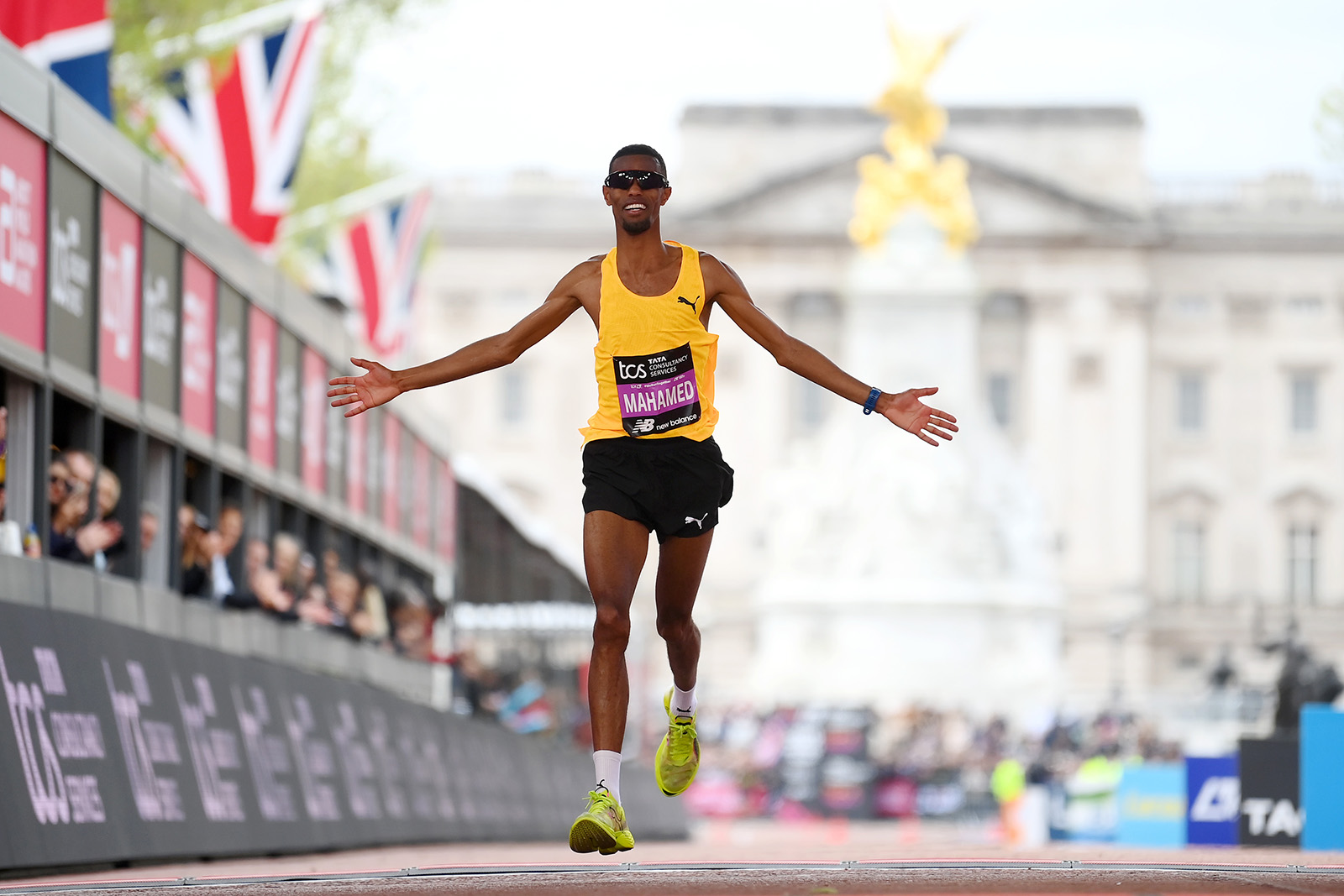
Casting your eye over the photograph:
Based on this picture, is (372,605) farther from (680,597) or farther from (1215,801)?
(680,597)

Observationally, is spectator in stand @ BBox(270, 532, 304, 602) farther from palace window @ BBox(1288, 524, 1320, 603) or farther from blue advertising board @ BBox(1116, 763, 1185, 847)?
palace window @ BBox(1288, 524, 1320, 603)

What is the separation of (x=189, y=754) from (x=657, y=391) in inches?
182

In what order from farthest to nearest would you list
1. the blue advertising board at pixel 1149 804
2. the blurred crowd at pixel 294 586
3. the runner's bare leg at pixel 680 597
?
1. the blue advertising board at pixel 1149 804
2. the blurred crowd at pixel 294 586
3. the runner's bare leg at pixel 680 597

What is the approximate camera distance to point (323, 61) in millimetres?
30781

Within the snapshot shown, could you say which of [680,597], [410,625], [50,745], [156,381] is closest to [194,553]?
[156,381]

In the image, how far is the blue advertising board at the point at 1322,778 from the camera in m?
18.6

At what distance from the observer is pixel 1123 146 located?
95.4 metres

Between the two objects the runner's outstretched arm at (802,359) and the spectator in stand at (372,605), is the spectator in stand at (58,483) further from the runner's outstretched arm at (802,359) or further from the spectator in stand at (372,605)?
the spectator in stand at (372,605)

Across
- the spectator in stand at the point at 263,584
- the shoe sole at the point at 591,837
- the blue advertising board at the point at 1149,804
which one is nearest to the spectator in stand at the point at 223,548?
the spectator in stand at the point at 263,584

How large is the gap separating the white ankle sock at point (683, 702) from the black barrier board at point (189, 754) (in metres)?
2.55

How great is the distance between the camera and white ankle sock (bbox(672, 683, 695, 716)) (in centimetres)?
915

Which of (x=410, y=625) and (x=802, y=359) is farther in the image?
(x=410, y=625)

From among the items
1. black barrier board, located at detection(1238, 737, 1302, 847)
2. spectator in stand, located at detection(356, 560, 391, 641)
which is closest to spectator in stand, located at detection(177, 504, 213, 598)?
spectator in stand, located at detection(356, 560, 391, 641)

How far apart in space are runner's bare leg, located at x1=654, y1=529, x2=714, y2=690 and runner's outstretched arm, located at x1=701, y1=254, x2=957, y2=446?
67 cm
